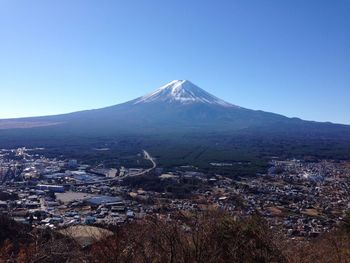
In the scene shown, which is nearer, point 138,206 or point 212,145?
point 138,206

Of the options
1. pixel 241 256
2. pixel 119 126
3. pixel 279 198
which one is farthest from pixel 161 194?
pixel 119 126

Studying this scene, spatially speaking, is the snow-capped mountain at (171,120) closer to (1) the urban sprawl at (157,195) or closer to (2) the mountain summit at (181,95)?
(2) the mountain summit at (181,95)

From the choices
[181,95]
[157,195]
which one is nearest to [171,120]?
[181,95]

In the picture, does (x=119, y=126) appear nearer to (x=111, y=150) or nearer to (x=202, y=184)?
(x=111, y=150)

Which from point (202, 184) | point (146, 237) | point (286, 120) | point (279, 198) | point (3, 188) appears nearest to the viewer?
point (146, 237)

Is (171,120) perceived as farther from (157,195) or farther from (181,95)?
(157,195)

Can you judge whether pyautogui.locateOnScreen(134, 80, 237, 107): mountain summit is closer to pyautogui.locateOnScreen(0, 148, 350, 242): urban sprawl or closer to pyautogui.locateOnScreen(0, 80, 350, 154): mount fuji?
pyautogui.locateOnScreen(0, 80, 350, 154): mount fuji

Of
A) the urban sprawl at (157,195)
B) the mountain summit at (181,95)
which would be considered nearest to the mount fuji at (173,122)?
the mountain summit at (181,95)

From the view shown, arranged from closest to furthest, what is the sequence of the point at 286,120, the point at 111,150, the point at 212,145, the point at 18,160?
the point at 18,160
the point at 111,150
the point at 212,145
the point at 286,120
